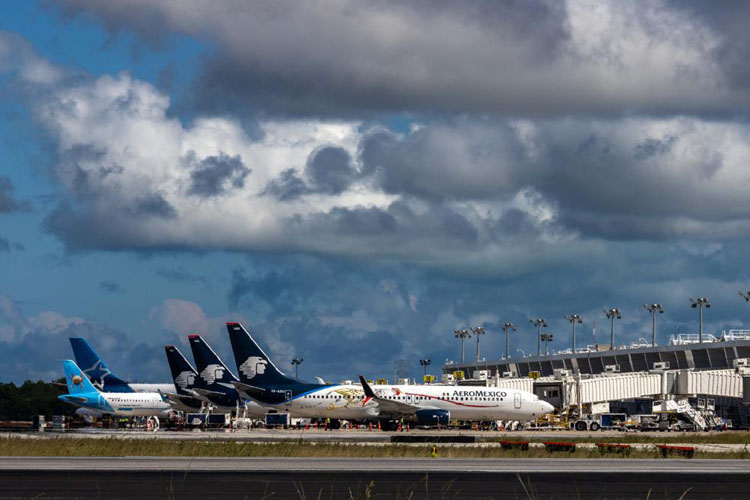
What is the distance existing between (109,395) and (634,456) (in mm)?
83850

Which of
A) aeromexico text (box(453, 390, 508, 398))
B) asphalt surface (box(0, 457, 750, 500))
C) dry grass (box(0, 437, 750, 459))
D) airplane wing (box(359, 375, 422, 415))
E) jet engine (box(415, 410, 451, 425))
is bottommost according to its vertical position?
asphalt surface (box(0, 457, 750, 500))

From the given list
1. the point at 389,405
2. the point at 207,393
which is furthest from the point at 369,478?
the point at 207,393

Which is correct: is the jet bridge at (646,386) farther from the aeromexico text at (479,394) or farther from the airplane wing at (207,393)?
the airplane wing at (207,393)

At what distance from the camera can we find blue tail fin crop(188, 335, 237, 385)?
112 meters

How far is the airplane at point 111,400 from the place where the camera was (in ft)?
398

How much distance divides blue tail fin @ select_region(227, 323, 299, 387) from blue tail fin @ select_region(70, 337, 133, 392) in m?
38.7

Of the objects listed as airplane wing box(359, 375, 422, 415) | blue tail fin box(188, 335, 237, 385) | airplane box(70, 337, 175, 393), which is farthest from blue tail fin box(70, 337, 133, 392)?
airplane wing box(359, 375, 422, 415)

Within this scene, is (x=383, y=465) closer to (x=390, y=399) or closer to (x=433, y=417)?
(x=433, y=417)

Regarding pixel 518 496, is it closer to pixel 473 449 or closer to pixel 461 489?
pixel 461 489

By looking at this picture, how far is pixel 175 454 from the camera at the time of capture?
5238 cm

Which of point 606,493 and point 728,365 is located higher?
point 728,365

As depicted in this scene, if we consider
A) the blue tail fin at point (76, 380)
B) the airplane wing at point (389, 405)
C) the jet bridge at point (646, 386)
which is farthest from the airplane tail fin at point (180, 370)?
the jet bridge at point (646, 386)

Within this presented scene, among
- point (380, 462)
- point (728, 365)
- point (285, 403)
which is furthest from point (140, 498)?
point (728, 365)

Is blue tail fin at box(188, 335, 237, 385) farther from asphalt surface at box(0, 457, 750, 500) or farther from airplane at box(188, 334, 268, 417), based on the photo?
asphalt surface at box(0, 457, 750, 500)
